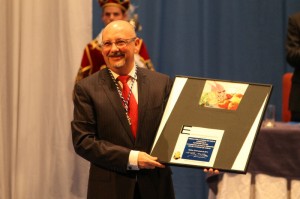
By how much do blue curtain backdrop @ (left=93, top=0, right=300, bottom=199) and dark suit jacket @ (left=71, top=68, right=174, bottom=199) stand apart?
298 cm

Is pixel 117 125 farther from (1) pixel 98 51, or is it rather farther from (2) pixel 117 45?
(1) pixel 98 51

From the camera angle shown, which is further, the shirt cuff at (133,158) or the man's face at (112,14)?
the man's face at (112,14)

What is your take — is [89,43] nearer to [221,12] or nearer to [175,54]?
[175,54]

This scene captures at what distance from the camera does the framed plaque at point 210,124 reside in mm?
2504

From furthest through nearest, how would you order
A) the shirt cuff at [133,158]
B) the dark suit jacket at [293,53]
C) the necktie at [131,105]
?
the dark suit jacket at [293,53]
the necktie at [131,105]
the shirt cuff at [133,158]

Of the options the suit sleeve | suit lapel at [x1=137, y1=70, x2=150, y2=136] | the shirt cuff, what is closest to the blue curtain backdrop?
suit lapel at [x1=137, y1=70, x2=150, y2=136]

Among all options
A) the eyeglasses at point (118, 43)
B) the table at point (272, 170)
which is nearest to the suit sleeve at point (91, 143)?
Answer: the eyeglasses at point (118, 43)

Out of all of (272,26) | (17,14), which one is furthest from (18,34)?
(272,26)

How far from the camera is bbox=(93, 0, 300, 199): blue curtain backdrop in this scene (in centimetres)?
562

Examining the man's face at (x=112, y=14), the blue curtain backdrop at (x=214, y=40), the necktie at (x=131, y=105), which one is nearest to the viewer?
the necktie at (x=131, y=105)

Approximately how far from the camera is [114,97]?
2.62 m

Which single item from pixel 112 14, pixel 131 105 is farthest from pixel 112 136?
pixel 112 14

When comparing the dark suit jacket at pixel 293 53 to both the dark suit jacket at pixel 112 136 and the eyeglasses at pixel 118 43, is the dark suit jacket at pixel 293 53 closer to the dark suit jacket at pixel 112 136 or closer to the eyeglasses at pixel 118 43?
the dark suit jacket at pixel 112 136

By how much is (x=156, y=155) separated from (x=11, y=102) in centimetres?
227
